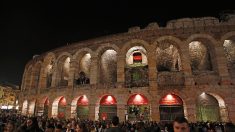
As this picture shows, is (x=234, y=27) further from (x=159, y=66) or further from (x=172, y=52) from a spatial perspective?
(x=159, y=66)

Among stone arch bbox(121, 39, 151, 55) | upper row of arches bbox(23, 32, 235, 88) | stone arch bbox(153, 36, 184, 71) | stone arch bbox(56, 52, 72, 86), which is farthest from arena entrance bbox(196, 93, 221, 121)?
stone arch bbox(56, 52, 72, 86)

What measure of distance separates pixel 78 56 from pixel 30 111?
36.8 ft

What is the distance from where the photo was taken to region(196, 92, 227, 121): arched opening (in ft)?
52.2

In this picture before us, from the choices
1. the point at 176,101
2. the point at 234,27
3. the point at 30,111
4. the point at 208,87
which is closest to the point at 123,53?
the point at 176,101

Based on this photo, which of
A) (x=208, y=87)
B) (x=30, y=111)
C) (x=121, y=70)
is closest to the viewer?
(x=208, y=87)

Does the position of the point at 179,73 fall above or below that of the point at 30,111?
above

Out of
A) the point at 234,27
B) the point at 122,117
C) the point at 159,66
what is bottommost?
the point at 122,117

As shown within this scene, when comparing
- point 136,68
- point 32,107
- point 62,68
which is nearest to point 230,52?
point 136,68

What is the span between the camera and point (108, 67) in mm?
21859

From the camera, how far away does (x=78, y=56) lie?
21781mm

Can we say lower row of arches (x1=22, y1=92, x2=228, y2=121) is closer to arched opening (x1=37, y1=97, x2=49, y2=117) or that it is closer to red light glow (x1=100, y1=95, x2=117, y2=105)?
red light glow (x1=100, y1=95, x2=117, y2=105)

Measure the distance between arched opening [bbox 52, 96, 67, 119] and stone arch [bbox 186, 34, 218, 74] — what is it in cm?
1534

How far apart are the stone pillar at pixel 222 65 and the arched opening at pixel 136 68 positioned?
6.84 metres

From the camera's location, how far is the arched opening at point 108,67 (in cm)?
2138
